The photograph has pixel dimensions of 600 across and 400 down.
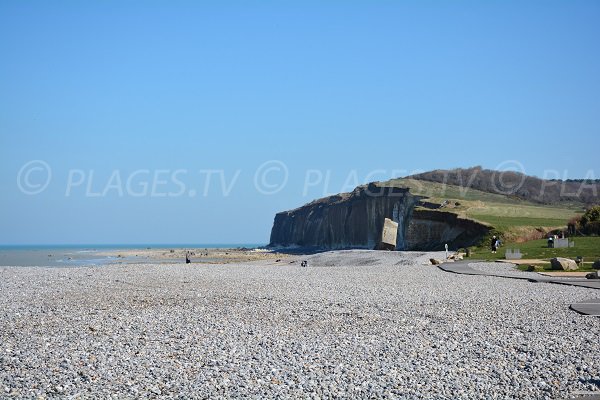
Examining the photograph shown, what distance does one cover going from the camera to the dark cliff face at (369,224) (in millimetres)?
53000

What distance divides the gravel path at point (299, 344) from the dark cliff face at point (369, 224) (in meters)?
33.9

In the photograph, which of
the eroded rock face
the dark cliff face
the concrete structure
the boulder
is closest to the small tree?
the dark cliff face

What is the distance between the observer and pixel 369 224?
84750 millimetres

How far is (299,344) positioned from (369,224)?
74.4 meters

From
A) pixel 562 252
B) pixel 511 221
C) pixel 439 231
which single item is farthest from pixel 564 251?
pixel 439 231

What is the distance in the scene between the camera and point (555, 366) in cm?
909

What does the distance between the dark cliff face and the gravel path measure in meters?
33.9

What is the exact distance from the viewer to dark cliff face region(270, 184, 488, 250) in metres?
53.0

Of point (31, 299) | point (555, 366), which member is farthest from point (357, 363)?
point (31, 299)

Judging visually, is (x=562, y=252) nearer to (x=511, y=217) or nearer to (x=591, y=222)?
(x=591, y=222)

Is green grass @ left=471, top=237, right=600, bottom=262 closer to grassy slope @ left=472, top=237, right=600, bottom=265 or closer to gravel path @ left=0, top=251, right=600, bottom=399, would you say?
grassy slope @ left=472, top=237, right=600, bottom=265

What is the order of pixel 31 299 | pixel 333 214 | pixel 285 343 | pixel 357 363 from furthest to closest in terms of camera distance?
pixel 333 214
pixel 31 299
pixel 285 343
pixel 357 363

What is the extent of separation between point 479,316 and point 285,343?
4761 mm

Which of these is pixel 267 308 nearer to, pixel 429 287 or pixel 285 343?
pixel 285 343
